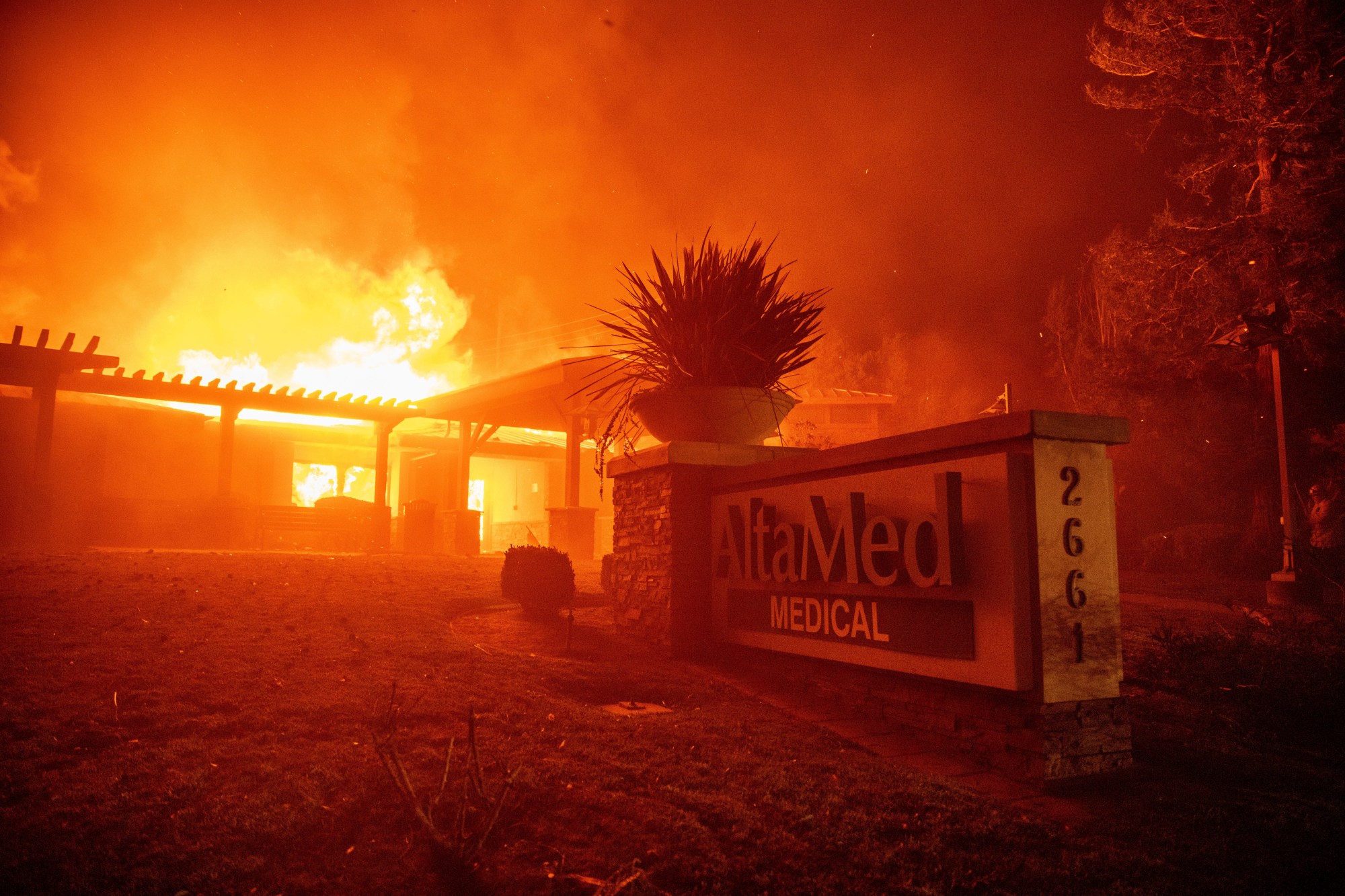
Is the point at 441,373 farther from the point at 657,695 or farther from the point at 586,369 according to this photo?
the point at 657,695

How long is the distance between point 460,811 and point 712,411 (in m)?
4.78

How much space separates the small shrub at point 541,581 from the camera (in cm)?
869

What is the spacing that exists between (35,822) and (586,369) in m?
12.8

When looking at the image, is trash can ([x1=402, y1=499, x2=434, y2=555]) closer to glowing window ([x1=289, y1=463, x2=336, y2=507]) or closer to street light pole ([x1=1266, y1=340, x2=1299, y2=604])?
glowing window ([x1=289, y1=463, x2=336, y2=507])

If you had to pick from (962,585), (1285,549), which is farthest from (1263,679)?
(1285,549)

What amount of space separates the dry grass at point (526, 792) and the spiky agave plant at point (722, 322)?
116 inches

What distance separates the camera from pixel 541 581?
28.6ft

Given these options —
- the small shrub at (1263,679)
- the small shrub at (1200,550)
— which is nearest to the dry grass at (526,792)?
the small shrub at (1263,679)

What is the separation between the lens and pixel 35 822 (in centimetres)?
319

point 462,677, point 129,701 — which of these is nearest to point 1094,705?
point 462,677

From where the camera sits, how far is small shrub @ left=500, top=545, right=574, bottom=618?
869 centimetres

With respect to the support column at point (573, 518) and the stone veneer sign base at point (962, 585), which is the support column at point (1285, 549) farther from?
the support column at point (573, 518)

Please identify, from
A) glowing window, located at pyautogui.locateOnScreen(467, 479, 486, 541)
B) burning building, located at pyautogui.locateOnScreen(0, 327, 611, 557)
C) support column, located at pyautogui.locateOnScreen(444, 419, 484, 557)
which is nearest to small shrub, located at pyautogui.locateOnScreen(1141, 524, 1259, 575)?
burning building, located at pyautogui.locateOnScreen(0, 327, 611, 557)

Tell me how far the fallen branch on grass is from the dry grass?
0.31 ft
